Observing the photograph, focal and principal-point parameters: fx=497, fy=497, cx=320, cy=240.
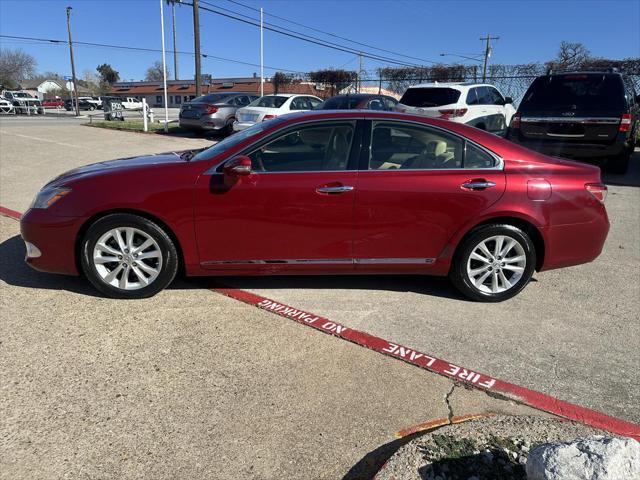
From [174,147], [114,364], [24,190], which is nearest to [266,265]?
[114,364]

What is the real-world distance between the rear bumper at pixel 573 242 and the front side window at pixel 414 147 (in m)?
1.02

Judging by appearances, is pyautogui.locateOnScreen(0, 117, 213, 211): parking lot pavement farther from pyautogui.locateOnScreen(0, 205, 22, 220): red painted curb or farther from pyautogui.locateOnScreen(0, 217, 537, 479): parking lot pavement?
pyautogui.locateOnScreen(0, 217, 537, 479): parking lot pavement

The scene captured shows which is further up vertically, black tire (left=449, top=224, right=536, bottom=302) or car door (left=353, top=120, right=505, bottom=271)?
car door (left=353, top=120, right=505, bottom=271)

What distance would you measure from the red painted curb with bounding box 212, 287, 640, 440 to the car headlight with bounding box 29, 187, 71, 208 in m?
1.63

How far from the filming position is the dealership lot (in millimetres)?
2508

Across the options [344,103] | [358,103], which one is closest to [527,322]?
[358,103]

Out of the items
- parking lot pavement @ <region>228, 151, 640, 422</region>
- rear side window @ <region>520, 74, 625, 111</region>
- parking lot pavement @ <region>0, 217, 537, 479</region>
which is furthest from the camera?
rear side window @ <region>520, 74, 625, 111</region>

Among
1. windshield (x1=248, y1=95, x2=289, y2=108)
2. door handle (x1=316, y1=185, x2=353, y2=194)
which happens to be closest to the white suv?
windshield (x1=248, y1=95, x2=289, y2=108)

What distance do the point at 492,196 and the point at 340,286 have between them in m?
1.53

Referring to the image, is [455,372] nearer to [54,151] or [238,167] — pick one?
[238,167]

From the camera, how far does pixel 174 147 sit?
49.4 feet

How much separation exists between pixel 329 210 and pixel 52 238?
2224mm

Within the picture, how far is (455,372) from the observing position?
318cm

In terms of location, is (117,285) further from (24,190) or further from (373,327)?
(24,190)
